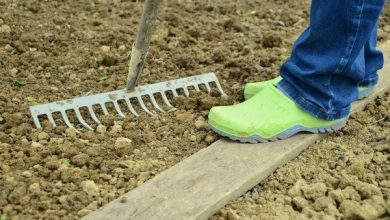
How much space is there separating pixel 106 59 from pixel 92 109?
44 centimetres

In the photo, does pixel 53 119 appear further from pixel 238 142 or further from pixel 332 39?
pixel 332 39

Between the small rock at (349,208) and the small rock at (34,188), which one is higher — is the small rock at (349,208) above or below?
below

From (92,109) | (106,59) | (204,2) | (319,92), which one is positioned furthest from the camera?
(204,2)

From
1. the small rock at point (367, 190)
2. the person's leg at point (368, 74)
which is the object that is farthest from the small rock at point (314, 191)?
the person's leg at point (368, 74)

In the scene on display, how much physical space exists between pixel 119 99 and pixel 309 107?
77 centimetres

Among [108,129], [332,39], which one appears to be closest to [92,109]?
[108,129]

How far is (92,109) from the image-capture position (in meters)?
2.27

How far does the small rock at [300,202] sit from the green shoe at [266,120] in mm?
312

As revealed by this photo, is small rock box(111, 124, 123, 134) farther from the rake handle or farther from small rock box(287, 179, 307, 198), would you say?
small rock box(287, 179, 307, 198)

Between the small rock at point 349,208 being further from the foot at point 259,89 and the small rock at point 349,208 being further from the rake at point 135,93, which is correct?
the rake at point 135,93

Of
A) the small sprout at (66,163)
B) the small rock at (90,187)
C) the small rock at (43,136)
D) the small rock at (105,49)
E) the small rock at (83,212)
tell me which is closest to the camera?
the small rock at (83,212)

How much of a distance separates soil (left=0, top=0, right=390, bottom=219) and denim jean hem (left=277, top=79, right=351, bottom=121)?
4.3 inches

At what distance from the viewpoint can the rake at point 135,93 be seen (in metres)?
2.16

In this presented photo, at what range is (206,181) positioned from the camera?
188 centimetres
